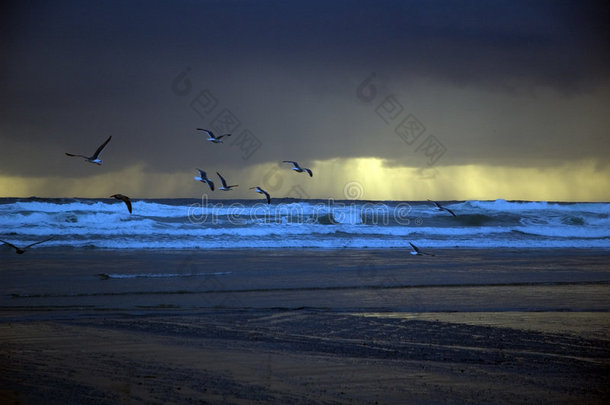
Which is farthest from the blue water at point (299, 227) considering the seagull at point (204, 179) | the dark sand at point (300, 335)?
the dark sand at point (300, 335)

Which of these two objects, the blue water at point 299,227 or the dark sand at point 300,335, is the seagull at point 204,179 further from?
the blue water at point 299,227

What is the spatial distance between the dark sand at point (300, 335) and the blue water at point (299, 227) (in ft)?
27.5

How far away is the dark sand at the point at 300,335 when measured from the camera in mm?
6695

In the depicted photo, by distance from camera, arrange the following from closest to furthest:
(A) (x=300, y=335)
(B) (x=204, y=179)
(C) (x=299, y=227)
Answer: (A) (x=300, y=335)
(B) (x=204, y=179)
(C) (x=299, y=227)

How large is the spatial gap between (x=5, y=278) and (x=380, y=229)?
2221 cm

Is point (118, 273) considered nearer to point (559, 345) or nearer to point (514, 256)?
point (559, 345)

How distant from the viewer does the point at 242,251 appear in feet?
74.4

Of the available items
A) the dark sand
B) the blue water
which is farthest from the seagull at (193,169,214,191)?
the blue water

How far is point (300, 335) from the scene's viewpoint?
9.33 meters

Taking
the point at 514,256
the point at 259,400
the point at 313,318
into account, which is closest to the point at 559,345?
the point at 313,318

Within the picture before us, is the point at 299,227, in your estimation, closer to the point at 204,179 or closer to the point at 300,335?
the point at 204,179

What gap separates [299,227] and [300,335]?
22.9 m

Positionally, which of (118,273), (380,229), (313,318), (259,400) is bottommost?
(259,400)

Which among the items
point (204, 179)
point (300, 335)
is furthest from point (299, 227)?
point (300, 335)
